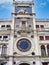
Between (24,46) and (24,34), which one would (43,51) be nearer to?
(24,46)

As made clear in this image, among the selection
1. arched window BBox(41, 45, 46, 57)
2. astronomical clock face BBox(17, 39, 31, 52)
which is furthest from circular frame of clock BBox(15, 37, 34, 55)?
arched window BBox(41, 45, 46, 57)

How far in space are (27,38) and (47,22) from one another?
5.80 metres

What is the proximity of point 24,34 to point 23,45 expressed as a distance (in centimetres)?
228

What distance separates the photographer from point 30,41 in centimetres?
3197

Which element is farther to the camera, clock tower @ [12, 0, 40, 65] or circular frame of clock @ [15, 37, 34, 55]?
circular frame of clock @ [15, 37, 34, 55]

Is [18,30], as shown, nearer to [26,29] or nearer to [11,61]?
[26,29]

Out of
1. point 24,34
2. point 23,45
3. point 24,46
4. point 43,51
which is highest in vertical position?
point 24,34

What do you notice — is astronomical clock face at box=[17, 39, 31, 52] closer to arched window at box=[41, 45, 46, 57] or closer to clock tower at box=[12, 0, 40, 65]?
clock tower at box=[12, 0, 40, 65]

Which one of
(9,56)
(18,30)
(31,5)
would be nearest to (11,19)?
(18,30)

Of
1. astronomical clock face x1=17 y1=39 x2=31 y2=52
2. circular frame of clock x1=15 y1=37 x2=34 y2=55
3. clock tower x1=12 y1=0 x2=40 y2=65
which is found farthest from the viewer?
astronomical clock face x1=17 y1=39 x2=31 y2=52

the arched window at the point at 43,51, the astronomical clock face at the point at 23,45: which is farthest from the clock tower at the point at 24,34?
the arched window at the point at 43,51

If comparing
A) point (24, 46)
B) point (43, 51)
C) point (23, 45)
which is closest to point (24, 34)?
point (23, 45)

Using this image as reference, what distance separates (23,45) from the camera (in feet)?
104

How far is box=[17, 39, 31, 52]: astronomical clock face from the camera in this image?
3106 cm
